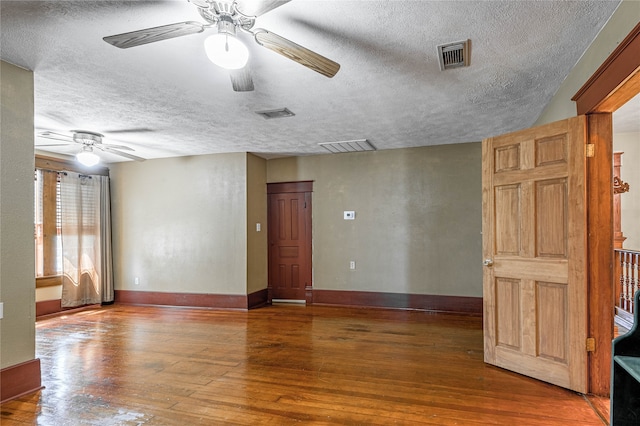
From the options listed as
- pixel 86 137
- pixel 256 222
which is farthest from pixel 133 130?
pixel 256 222

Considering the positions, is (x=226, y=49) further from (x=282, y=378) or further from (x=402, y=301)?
(x=402, y=301)

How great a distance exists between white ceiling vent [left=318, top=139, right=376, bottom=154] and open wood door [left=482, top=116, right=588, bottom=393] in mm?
2191

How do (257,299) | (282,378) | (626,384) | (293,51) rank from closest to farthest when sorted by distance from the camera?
(626,384)
(293,51)
(282,378)
(257,299)

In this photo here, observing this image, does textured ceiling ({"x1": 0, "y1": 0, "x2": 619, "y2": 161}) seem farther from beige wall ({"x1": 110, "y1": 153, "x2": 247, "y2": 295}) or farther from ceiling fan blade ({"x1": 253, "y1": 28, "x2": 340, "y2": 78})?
beige wall ({"x1": 110, "y1": 153, "x2": 247, "y2": 295})

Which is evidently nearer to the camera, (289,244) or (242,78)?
(242,78)

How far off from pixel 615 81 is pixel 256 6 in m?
2.12

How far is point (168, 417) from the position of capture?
8.11 ft

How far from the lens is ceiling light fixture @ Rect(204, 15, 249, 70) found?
1.83 metres

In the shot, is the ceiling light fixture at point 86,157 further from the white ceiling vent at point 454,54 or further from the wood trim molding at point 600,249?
the wood trim molding at point 600,249

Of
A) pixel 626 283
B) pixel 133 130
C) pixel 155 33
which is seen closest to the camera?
pixel 155 33

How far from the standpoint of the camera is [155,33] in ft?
6.18

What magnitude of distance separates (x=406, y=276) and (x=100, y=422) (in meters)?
4.42

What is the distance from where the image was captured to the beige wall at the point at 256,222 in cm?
599

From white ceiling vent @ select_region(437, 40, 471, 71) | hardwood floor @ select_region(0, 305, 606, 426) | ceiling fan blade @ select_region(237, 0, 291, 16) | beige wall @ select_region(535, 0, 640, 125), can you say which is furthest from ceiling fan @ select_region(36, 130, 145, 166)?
beige wall @ select_region(535, 0, 640, 125)
